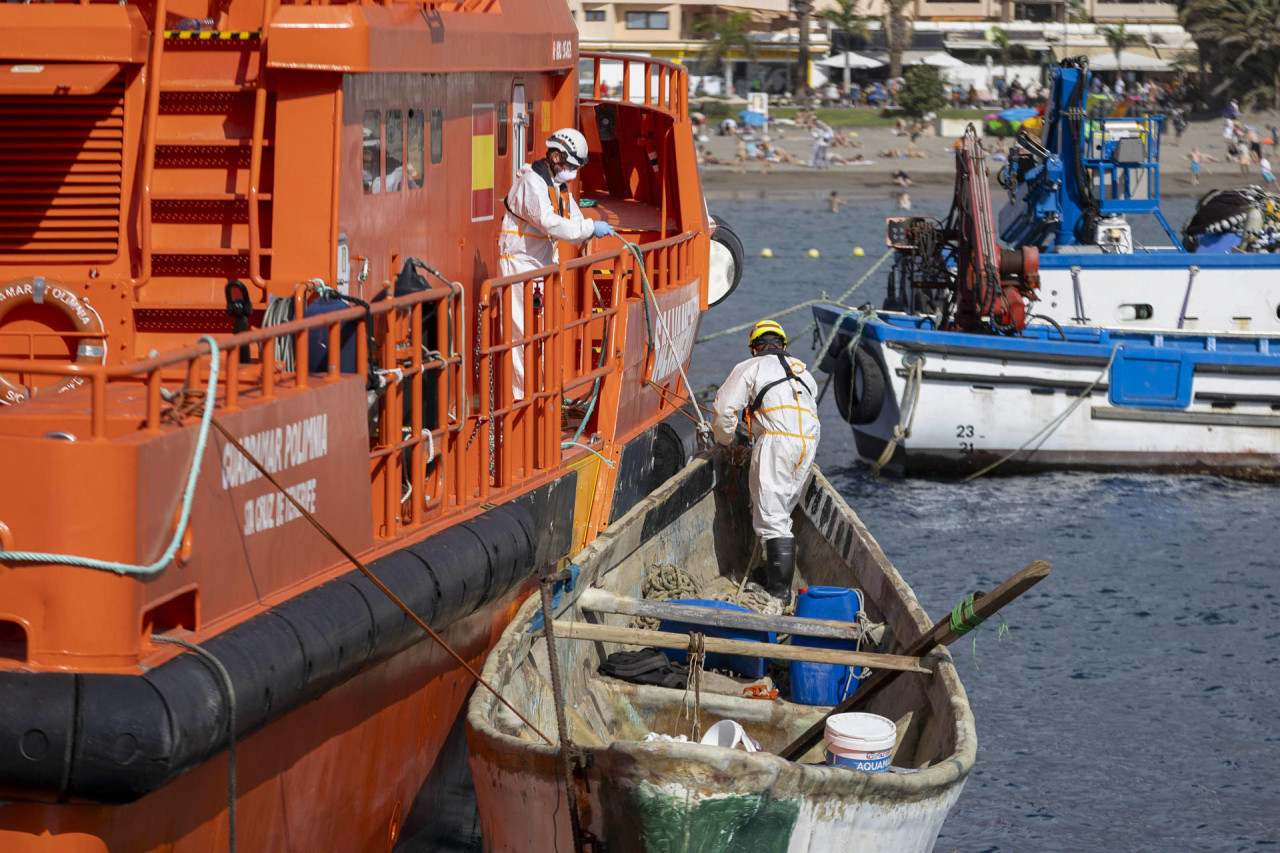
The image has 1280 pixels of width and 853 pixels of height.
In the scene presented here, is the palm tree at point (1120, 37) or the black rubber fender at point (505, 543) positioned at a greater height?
the palm tree at point (1120, 37)

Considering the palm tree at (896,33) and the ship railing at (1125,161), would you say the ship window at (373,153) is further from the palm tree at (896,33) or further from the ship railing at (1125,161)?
the palm tree at (896,33)

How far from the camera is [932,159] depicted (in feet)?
176

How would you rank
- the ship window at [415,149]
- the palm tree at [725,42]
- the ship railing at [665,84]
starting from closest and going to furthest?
the ship window at [415,149] < the ship railing at [665,84] < the palm tree at [725,42]

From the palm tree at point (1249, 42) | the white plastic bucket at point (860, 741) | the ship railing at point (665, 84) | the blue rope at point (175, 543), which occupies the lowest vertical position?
the white plastic bucket at point (860, 741)

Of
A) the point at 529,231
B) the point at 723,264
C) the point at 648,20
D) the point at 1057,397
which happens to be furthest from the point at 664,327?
the point at 648,20

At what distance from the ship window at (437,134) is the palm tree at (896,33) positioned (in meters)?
66.1

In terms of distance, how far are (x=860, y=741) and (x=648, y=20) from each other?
71103mm

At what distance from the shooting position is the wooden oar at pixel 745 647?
6746 millimetres

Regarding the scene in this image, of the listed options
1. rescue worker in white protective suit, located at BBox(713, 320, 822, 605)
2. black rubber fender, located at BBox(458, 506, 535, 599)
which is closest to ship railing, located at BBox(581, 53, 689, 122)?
rescue worker in white protective suit, located at BBox(713, 320, 822, 605)

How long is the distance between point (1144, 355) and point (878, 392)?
113 inches

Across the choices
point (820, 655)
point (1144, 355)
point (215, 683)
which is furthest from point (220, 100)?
point (1144, 355)

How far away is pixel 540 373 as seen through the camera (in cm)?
827

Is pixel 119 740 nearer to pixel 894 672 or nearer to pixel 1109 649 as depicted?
pixel 894 672

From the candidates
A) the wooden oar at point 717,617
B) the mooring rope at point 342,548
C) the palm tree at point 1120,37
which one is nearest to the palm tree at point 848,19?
the palm tree at point 1120,37
